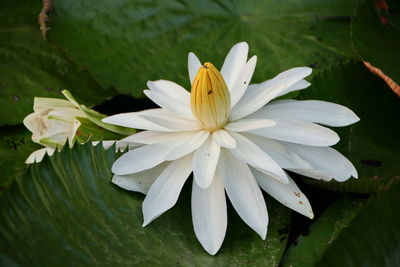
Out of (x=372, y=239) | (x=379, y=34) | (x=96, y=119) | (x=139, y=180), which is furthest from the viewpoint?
(x=379, y=34)

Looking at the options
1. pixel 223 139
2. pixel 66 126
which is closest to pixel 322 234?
pixel 223 139

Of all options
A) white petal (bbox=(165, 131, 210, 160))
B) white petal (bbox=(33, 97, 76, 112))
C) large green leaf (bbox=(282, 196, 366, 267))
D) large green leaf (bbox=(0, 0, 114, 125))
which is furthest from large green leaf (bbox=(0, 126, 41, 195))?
large green leaf (bbox=(282, 196, 366, 267))

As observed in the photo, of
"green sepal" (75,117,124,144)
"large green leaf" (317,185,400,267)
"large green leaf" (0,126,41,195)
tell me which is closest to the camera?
"large green leaf" (317,185,400,267)

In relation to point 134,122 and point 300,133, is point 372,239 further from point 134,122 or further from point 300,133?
point 134,122

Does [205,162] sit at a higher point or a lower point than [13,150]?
higher

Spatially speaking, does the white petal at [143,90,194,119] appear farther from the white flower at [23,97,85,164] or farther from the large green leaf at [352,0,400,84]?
the large green leaf at [352,0,400,84]

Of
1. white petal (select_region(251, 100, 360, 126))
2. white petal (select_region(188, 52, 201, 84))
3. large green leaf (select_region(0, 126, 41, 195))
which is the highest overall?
white petal (select_region(188, 52, 201, 84))
